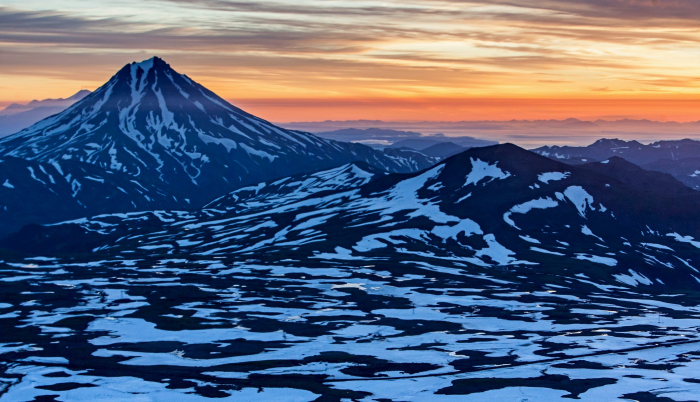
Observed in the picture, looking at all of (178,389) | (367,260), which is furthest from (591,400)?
(367,260)

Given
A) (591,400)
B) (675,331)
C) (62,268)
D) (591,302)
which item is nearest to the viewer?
(591,400)

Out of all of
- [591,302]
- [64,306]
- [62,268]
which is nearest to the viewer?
[64,306]

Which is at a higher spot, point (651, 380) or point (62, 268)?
point (651, 380)

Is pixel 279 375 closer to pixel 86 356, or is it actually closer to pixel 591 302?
pixel 86 356

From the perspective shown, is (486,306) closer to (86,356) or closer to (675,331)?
(675,331)

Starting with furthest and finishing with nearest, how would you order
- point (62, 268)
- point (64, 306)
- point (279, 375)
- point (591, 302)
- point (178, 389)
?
point (62, 268)
point (591, 302)
point (64, 306)
point (279, 375)
point (178, 389)

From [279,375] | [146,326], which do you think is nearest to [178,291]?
[146,326]

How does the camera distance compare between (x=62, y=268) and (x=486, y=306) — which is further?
(x=62, y=268)

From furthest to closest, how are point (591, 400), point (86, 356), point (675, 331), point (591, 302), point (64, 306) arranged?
point (591, 302) → point (64, 306) → point (675, 331) → point (86, 356) → point (591, 400)

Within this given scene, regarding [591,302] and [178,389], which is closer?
[178,389]
